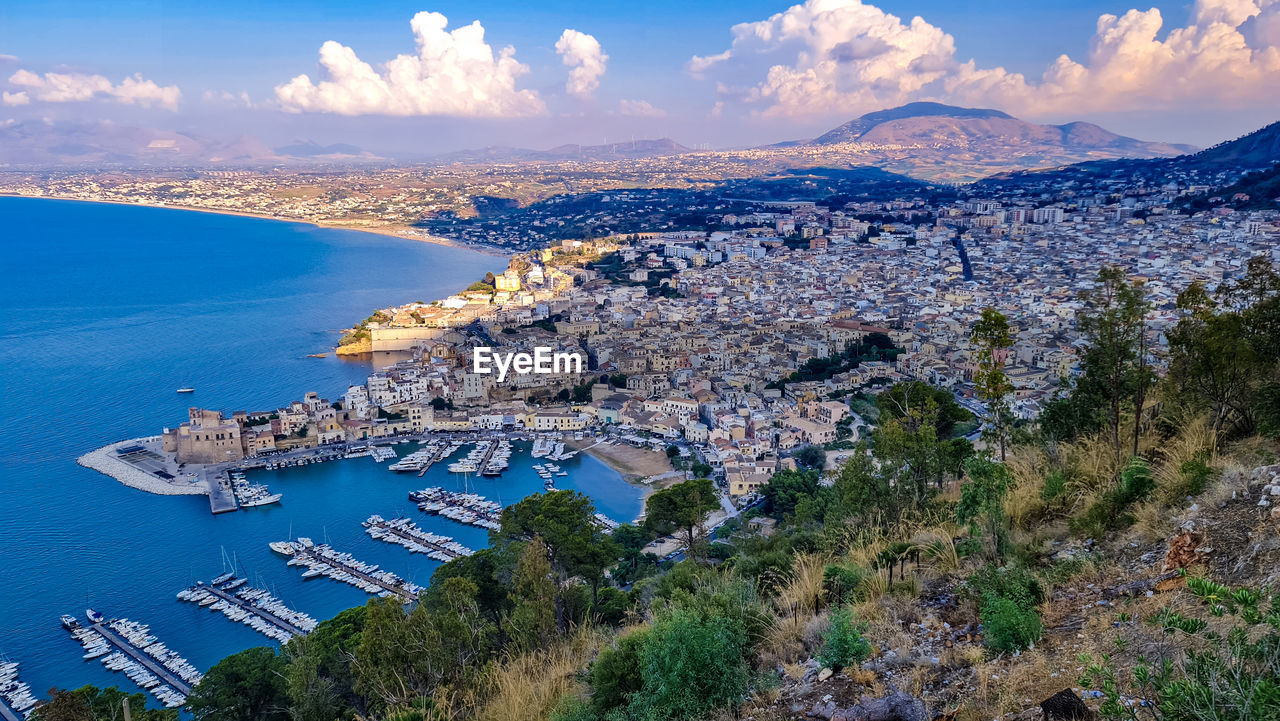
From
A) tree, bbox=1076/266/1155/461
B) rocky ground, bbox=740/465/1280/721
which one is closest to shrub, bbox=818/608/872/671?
rocky ground, bbox=740/465/1280/721

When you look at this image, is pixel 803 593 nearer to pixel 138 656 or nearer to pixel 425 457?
pixel 138 656

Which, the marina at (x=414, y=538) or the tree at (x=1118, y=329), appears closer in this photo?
the tree at (x=1118, y=329)

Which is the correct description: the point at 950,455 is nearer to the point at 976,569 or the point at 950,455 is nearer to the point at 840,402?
the point at 976,569

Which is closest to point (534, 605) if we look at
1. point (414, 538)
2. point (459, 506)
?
point (414, 538)

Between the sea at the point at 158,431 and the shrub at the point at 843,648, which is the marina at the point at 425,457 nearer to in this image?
the sea at the point at 158,431

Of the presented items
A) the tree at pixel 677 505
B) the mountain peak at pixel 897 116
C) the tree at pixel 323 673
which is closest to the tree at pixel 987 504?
the tree at pixel 323 673

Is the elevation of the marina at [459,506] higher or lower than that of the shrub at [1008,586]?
lower
